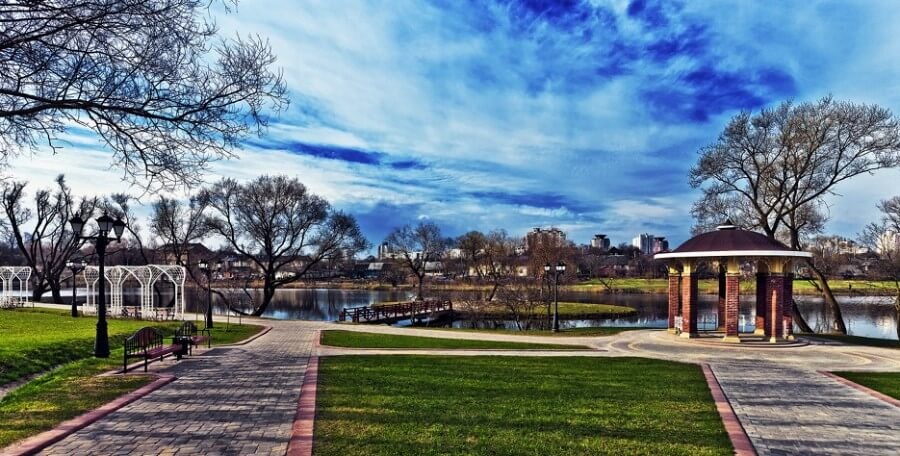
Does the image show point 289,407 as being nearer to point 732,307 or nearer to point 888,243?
point 732,307

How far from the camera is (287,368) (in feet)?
39.6

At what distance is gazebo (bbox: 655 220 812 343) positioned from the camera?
1790cm

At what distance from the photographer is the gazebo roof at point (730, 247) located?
1767 centimetres

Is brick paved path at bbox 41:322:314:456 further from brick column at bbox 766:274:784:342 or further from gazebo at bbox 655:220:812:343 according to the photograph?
brick column at bbox 766:274:784:342

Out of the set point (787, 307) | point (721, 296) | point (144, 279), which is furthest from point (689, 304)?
point (144, 279)

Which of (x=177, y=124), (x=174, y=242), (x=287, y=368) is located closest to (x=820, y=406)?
(x=287, y=368)

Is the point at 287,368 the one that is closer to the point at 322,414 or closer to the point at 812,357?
the point at 322,414

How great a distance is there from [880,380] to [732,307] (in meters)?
6.37

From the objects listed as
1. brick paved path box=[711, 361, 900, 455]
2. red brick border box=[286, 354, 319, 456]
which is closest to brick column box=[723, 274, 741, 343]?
brick paved path box=[711, 361, 900, 455]

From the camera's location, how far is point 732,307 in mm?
17844

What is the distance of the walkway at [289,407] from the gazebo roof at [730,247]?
11.0ft

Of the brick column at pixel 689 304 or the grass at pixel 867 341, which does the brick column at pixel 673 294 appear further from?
the grass at pixel 867 341

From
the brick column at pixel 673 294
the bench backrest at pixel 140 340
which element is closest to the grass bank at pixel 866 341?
the brick column at pixel 673 294

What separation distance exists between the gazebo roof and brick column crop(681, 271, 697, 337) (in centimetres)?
91
